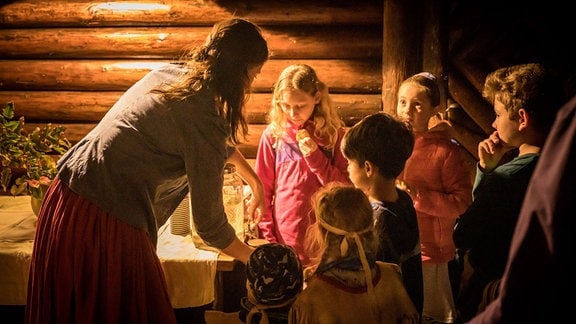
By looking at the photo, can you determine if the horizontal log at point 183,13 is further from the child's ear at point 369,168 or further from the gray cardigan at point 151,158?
the gray cardigan at point 151,158

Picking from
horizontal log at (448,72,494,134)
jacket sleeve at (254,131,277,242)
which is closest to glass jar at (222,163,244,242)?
jacket sleeve at (254,131,277,242)

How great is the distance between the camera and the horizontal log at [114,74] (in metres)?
5.30

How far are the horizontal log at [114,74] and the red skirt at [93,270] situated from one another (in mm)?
2981

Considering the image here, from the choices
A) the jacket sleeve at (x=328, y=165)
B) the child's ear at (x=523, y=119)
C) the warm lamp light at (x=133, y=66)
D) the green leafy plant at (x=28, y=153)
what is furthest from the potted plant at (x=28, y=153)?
the child's ear at (x=523, y=119)

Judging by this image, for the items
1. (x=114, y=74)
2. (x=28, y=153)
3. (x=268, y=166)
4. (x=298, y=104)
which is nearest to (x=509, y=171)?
(x=298, y=104)

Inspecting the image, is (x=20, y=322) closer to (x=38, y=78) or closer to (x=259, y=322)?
(x=259, y=322)

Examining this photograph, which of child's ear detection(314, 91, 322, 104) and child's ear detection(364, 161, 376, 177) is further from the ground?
child's ear detection(314, 91, 322, 104)

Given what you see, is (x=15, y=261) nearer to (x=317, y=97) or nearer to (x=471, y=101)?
(x=317, y=97)

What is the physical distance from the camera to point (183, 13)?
211 inches

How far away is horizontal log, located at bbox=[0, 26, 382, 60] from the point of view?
5.25 metres

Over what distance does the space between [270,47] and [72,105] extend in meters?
2.14

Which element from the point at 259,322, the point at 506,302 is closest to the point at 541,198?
the point at 506,302

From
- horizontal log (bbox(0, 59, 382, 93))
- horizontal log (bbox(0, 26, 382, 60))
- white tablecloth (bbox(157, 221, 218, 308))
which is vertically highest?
horizontal log (bbox(0, 26, 382, 60))

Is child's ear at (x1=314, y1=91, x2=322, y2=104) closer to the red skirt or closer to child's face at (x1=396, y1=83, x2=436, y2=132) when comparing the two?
child's face at (x1=396, y1=83, x2=436, y2=132)
